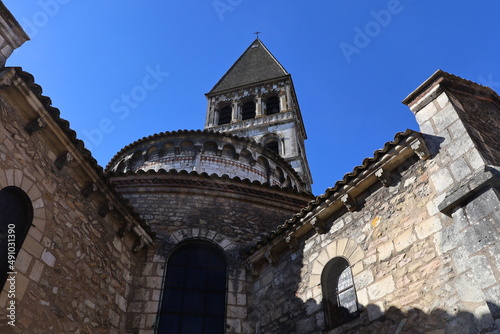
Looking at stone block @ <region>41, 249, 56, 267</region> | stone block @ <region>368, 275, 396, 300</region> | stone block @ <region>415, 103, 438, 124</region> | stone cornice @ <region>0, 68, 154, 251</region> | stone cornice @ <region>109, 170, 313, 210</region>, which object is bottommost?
stone block @ <region>368, 275, 396, 300</region>

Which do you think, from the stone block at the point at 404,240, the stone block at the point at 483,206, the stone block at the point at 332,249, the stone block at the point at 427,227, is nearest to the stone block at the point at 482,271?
the stone block at the point at 483,206

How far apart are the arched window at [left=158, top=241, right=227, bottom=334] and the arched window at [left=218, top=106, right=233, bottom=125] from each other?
62.6 ft

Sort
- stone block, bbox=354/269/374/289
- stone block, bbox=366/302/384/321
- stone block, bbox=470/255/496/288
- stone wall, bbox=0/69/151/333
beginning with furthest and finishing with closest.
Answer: stone block, bbox=354/269/374/289 → stone block, bbox=366/302/384/321 → stone wall, bbox=0/69/151/333 → stone block, bbox=470/255/496/288

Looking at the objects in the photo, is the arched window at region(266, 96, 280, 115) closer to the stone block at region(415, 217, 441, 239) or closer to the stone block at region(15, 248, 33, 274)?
the stone block at region(415, 217, 441, 239)

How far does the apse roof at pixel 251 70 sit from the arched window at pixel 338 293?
922 inches

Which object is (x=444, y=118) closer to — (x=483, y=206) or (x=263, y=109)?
(x=483, y=206)

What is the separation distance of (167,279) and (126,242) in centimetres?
115

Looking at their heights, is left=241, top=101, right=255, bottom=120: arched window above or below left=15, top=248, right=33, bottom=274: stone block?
above

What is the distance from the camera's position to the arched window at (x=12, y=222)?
477 centimetres

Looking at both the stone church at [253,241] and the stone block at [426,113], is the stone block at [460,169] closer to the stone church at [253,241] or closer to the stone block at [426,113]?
the stone church at [253,241]

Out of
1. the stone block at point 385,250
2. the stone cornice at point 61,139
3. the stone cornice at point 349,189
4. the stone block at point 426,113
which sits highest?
the stone block at point 426,113

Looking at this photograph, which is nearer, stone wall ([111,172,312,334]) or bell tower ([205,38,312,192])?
stone wall ([111,172,312,334])

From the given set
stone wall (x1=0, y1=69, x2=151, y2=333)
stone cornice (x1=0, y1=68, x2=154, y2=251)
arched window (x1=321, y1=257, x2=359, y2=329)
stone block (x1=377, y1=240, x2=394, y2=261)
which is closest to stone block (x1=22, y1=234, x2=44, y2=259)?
stone wall (x1=0, y1=69, x2=151, y2=333)

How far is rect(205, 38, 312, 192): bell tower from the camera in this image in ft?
77.8
